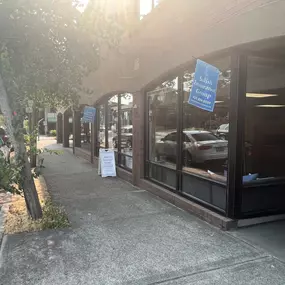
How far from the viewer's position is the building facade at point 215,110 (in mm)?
5016

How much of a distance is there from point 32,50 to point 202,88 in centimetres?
299

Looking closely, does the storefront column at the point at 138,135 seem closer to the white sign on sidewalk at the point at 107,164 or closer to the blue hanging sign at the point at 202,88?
the white sign on sidewalk at the point at 107,164

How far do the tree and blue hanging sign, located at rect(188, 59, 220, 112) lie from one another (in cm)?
210

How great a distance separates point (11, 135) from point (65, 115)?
1582 centimetres

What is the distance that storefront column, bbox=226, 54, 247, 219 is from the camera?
5.01m

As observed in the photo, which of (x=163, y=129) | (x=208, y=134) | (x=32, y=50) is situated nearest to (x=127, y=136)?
(x=163, y=129)

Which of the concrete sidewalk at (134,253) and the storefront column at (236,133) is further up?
the storefront column at (236,133)

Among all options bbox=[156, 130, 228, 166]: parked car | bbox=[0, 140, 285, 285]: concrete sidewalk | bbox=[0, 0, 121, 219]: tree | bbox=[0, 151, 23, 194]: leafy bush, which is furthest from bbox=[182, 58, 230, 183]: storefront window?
bbox=[0, 151, 23, 194]: leafy bush

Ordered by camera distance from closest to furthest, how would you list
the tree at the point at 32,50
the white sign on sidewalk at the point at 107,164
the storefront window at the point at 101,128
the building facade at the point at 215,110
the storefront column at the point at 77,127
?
the building facade at the point at 215,110 < the tree at the point at 32,50 < the white sign on sidewalk at the point at 107,164 < the storefront window at the point at 101,128 < the storefront column at the point at 77,127

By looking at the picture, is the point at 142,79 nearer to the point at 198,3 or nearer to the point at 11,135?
the point at 198,3

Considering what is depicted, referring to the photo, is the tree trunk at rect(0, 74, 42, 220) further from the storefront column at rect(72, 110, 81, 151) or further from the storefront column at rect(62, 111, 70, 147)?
A: the storefront column at rect(62, 111, 70, 147)

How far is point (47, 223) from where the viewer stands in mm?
5324

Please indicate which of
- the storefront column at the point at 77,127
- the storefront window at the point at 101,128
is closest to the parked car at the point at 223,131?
the storefront window at the point at 101,128

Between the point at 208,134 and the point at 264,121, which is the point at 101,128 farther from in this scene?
the point at 264,121
